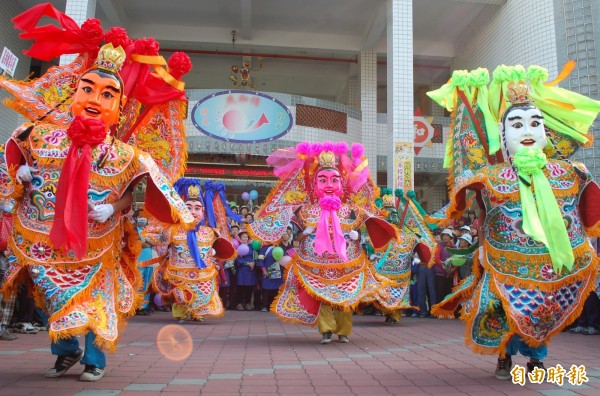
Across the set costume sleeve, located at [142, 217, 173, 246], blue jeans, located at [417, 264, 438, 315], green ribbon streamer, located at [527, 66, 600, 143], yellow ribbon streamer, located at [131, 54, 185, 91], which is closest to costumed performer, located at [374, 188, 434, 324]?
blue jeans, located at [417, 264, 438, 315]

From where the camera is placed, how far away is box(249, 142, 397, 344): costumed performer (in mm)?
5750

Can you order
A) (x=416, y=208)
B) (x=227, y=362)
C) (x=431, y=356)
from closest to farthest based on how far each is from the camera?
(x=227, y=362) → (x=431, y=356) → (x=416, y=208)

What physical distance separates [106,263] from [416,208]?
5.96 metres

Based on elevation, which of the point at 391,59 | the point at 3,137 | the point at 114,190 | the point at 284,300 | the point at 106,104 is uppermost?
the point at 391,59

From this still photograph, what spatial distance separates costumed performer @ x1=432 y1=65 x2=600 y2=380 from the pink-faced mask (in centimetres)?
191

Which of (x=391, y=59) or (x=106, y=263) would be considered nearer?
(x=106, y=263)

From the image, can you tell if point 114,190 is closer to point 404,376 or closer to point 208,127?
point 404,376

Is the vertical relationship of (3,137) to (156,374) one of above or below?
above

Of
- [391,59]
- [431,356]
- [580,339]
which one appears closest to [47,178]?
[431,356]

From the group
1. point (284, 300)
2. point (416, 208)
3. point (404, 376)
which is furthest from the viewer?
point (416, 208)

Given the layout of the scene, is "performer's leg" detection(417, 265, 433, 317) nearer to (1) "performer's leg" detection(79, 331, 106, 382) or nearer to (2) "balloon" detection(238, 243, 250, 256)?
(2) "balloon" detection(238, 243, 250, 256)

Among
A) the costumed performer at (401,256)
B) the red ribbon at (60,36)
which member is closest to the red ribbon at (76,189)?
the red ribbon at (60,36)

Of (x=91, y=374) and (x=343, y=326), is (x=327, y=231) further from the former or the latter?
(x=91, y=374)

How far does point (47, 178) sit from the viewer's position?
353cm
